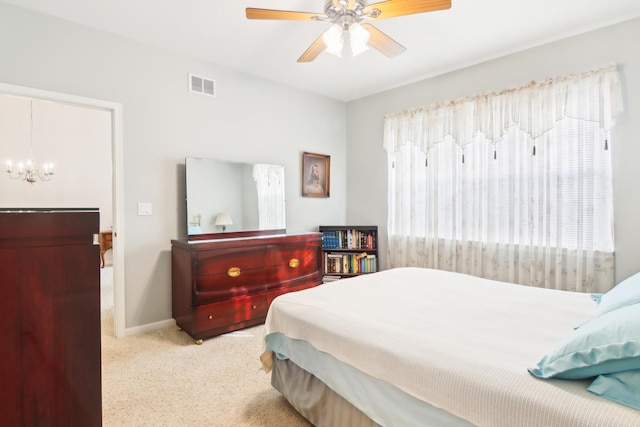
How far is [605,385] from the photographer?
93 cm

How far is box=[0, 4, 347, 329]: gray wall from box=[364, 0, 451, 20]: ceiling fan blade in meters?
2.04

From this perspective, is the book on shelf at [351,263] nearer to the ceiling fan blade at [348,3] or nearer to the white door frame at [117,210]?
the white door frame at [117,210]

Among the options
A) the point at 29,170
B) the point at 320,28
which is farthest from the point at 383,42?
the point at 29,170

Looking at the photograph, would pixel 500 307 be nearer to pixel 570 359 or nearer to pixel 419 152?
pixel 570 359

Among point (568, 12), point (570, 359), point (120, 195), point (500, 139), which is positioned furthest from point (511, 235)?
point (120, 195)

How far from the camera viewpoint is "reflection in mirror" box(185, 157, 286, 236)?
3166 millimetres

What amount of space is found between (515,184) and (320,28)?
7.47 ft

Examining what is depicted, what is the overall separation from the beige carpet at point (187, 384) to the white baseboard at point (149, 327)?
0.20 feet

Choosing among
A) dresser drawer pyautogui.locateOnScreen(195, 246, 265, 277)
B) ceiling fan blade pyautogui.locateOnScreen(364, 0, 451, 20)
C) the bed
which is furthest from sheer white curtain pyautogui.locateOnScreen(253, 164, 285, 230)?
ceiling fan blade pyautogui.locateOnScreen(364, 0, 451, 20)

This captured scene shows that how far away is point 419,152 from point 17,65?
12.2 ft

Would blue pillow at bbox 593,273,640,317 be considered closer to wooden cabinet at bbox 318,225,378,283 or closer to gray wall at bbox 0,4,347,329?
wooden cabinet at bbox 318,225,378,283

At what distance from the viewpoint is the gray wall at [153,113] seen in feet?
8.28

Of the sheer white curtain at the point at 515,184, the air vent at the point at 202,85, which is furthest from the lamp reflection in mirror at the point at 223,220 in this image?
the sheer white curtain at the point at 515,184

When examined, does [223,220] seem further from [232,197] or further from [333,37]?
[333,37]
